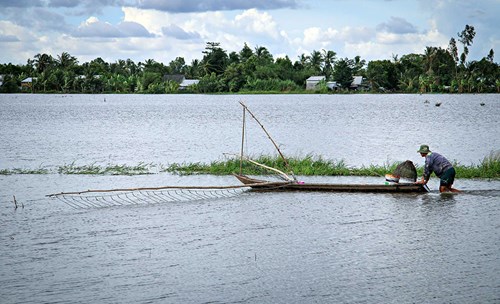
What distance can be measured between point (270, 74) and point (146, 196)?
109164 mm

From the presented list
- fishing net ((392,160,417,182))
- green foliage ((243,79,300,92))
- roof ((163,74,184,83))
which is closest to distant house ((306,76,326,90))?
green foliage ((243,79,300,92))

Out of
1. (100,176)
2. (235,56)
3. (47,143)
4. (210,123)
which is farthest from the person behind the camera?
(235,56)

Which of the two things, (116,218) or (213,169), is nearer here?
(116,218)

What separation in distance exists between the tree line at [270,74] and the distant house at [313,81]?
107 centimetres

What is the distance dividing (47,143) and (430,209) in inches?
1166

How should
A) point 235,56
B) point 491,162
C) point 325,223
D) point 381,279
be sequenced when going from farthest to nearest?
point 235,56 < point 491,162 < point 325,223 < point 381,279

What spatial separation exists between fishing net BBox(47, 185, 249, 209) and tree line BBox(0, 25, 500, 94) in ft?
340

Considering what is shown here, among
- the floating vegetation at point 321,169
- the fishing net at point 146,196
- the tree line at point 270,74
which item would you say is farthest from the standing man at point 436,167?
the tree line at point 270,74

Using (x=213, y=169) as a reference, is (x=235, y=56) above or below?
above

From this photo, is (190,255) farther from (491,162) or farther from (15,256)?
(491,162)

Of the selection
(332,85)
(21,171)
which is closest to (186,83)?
(332,85)

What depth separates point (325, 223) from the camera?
53.4ft

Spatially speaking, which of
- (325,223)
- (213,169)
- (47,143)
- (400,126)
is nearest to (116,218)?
(325,223)

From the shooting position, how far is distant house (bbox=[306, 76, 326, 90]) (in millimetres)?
128875
